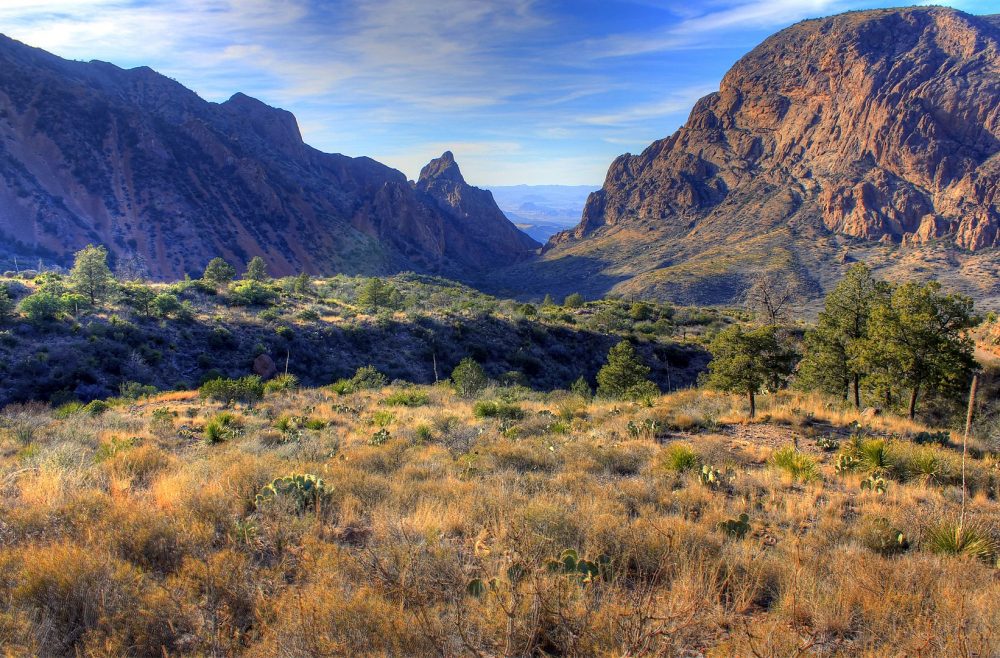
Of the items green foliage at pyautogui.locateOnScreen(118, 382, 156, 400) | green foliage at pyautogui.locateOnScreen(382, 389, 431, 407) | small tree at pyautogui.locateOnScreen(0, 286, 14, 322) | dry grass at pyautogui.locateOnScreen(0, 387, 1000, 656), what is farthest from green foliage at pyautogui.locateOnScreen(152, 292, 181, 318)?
dry grass at pyautogui.locateOnScreen(0, 387, 1000, 656)

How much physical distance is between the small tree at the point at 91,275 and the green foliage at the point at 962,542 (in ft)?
98.8

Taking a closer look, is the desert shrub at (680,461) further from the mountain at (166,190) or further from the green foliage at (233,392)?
the mountain at (166,190)

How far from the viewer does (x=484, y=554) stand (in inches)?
169

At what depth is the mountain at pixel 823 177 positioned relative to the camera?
71.6 metres

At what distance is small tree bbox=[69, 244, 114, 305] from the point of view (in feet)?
75.8

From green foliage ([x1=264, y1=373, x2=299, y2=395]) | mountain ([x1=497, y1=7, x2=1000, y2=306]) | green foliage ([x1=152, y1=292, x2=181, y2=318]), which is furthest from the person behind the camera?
mountain ([x1=497, y1=7, x2=1000, y2=306])

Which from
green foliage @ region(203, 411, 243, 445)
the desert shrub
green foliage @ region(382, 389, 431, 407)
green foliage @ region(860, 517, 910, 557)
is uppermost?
green foliage @ region(860, 517, 910, 557)

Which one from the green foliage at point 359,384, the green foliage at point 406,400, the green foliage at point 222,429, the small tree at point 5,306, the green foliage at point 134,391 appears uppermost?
the small tree at point 5,306

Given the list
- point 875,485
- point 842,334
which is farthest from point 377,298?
point 875,485

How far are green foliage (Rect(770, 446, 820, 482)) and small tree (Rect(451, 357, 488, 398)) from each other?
10.5 metres

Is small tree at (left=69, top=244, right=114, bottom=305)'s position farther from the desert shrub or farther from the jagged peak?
the jagged peak

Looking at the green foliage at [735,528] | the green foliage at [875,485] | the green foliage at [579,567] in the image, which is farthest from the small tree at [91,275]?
the green foliage at [875,485]

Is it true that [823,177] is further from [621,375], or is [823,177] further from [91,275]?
[91,275]

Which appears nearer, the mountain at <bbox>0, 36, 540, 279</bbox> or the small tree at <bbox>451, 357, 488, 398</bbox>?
the small tree at <bbox>451, 357, 488, 398</bbox>
